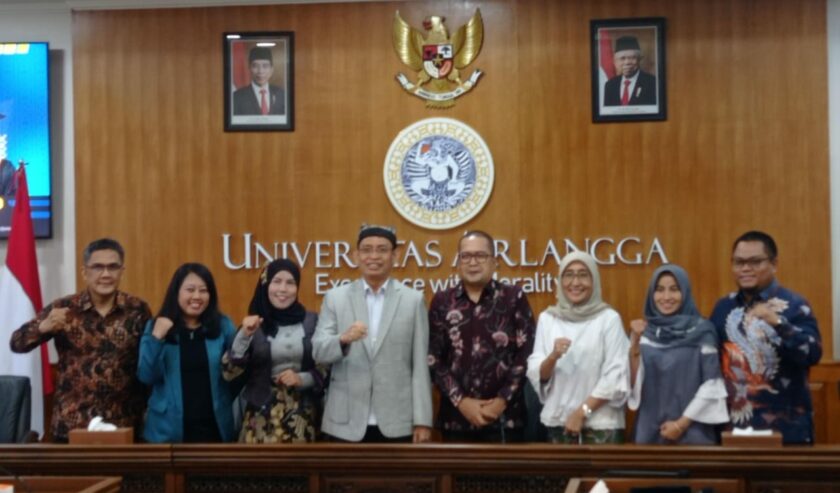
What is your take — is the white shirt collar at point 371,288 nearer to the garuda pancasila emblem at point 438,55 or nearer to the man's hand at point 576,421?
the man's hand at point 576,421

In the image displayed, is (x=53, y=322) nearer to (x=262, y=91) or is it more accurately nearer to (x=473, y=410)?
(x=473, y=410)

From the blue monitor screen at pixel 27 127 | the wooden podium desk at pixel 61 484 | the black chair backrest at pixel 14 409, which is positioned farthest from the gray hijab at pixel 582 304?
the blue monitor screen at pixel 27 127

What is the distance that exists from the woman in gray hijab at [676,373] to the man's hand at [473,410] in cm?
63

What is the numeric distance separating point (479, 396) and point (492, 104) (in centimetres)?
224

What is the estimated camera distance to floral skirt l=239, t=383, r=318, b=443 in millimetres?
4516

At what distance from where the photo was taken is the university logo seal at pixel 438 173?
6.16 m

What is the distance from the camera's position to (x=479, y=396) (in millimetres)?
4488

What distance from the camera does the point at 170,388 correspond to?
455cm

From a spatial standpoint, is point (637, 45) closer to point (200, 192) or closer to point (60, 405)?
point (200, 192)

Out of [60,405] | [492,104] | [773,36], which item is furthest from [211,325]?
[773,36]

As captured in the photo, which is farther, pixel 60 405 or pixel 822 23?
pixel 822 23

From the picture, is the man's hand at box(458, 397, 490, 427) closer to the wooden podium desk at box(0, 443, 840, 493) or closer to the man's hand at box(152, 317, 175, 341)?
the wooden podium desk at box(0, 443, 840, 493)

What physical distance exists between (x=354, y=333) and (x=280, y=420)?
55 cm

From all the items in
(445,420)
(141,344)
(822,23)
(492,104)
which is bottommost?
(445,420)
